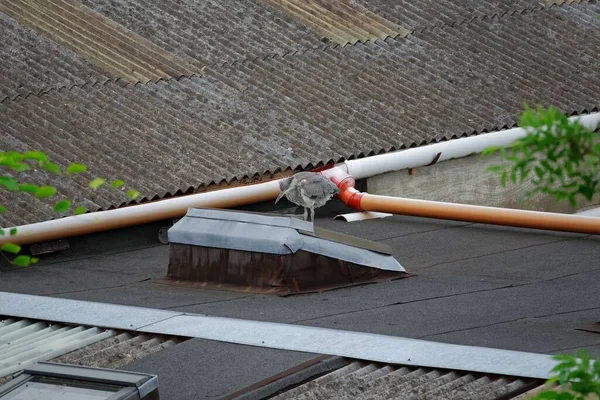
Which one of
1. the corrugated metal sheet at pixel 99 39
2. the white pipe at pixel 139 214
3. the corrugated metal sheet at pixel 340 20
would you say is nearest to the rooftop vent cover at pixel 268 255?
the white pipe at pixel 139 214

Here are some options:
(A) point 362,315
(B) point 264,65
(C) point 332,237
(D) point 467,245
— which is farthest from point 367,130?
(A) point 362,315

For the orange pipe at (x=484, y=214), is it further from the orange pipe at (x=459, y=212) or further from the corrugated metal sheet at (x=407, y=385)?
the corrugated metal sheet at (x=407, y=385)

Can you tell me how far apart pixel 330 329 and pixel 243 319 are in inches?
35.3

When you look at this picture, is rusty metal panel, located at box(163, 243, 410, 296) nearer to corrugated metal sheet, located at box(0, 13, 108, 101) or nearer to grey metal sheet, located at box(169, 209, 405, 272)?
grey metal sheet, located at box(169, 209, 405, 272)

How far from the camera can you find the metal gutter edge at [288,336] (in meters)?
8.95

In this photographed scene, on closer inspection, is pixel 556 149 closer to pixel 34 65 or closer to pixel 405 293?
pixel 405 293

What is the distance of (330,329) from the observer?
10.1 metres

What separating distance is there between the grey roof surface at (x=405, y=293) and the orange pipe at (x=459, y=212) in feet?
0.72

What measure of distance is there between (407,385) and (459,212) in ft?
18.6

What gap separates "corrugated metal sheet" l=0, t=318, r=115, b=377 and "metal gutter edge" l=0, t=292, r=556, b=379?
98mm

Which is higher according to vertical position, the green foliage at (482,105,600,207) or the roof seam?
the roof seam

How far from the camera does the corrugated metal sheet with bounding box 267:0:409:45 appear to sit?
19.3m

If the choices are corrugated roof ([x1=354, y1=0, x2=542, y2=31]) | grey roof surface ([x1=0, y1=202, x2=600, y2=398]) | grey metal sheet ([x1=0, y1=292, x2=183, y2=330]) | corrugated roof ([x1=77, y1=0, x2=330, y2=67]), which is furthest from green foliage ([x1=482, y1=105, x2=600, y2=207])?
corrugated roof ([x1=354, y1=0, x2=542, y2=31])

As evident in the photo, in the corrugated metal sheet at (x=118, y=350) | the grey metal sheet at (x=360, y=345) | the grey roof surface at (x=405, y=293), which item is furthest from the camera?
the corrugated metal sheet at (x=118, y=350)
